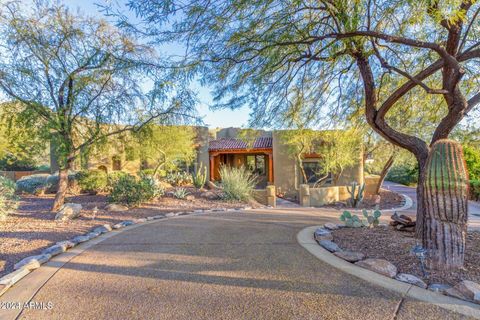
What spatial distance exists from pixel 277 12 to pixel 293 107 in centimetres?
298

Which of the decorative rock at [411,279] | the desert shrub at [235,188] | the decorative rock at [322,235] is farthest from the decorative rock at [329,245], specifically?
the desert shrub at [235,188]

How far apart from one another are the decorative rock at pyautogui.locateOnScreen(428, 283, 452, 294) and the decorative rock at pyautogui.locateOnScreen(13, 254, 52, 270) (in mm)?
5039

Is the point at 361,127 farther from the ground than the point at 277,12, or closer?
closer

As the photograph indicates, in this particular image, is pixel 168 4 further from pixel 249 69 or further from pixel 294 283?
pixel 294 283

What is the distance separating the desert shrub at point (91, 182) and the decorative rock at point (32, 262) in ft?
30.9

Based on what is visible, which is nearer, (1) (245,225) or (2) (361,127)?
(1) (245,225)

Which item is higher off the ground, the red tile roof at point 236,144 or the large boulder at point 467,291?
the red tile roof at point 236,144

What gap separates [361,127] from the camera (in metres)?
8.40

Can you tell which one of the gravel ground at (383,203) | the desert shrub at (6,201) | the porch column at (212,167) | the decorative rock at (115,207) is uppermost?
the porch column at (212,167)

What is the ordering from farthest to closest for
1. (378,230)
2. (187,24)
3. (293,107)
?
(293,107) → (378,230) → (187,24)

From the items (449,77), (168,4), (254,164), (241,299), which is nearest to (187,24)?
(168,4)

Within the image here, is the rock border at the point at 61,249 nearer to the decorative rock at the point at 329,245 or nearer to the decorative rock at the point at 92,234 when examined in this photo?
the decorative rock at the point at 92,234

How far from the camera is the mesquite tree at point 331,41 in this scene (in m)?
4.21

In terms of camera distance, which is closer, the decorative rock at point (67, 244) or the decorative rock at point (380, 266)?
the decorative rock at point (380, 266)
